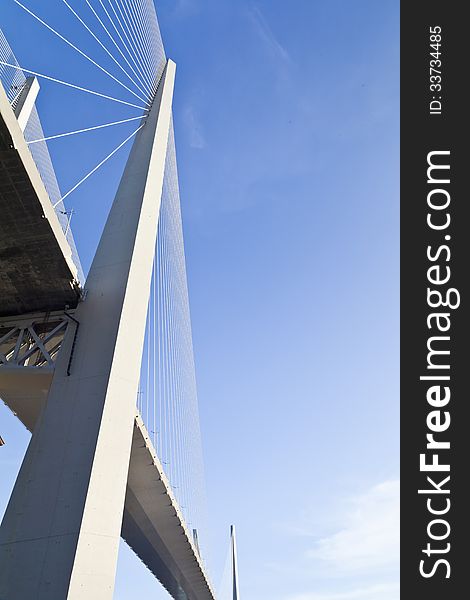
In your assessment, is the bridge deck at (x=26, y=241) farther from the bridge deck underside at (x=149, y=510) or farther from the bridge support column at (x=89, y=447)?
the bridge deck underside at (x=149, y=510)

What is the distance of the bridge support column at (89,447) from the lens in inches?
301

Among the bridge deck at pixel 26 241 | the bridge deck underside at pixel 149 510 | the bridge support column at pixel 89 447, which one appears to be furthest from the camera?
the bridge deck underside at pixel 149 510

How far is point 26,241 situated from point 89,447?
4223 millimetres

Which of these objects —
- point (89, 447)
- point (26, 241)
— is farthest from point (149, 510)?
point (26, 241)

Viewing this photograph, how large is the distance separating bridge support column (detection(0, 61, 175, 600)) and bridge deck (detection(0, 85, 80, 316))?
31.1 inches

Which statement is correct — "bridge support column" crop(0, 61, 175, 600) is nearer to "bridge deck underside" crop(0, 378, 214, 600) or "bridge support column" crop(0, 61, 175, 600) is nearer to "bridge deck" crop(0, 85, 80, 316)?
"bridge deck" crop(0, 85, 80, 316)

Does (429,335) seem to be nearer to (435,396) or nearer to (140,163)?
(435,396)

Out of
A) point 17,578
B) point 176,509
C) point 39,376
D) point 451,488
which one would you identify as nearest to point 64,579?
point 17,578

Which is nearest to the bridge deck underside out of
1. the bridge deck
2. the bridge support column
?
the bridge support column

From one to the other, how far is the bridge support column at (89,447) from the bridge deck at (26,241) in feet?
2.59

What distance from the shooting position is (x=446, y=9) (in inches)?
281

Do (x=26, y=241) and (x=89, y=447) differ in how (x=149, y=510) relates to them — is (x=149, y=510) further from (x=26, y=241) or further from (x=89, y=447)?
(x=26, y=241)

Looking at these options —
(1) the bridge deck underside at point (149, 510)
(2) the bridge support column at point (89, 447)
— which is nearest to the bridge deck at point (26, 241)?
(2) the bridge support column at point (89, 447)

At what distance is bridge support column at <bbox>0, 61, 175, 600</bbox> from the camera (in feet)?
25.0
